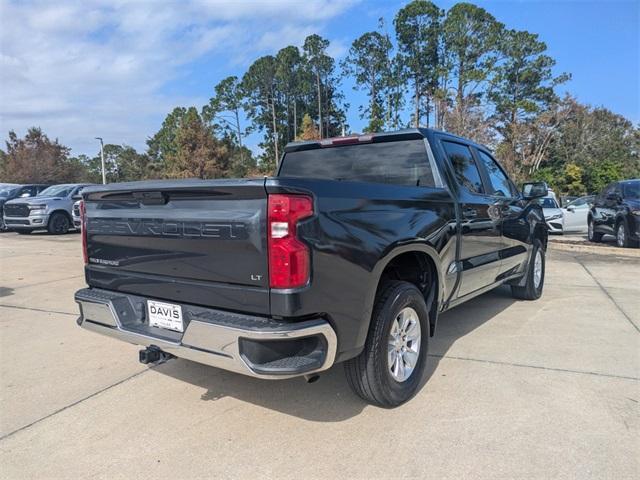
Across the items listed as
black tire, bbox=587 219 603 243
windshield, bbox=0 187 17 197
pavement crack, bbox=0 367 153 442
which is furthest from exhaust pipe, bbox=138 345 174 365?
windshield, bbox=0 187 17 197

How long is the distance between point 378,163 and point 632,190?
9.35 m

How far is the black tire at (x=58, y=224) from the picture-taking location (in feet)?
52.2

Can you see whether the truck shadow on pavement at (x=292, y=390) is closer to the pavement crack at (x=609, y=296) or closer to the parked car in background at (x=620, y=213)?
the pavement crack at (x=609, y=296)

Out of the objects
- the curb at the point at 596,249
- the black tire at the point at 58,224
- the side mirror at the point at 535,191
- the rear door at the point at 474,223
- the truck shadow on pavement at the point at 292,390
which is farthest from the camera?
the black tire at the point at 58,224

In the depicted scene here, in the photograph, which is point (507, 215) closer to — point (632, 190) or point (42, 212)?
point (632, 190)

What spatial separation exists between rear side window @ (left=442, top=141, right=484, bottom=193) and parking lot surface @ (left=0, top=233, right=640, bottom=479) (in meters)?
1.53

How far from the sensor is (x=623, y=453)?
103 inches

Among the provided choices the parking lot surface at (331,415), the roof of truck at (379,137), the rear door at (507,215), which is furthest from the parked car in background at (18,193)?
the rear door at (507,215)

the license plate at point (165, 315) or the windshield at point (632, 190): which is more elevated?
the windshield at point (632, 190)

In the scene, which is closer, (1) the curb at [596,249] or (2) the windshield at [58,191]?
(1) the curb at [596,249]

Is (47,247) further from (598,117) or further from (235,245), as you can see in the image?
(598,117)

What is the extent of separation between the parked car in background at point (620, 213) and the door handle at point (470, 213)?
26.5 feet

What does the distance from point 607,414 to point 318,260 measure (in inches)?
88.6

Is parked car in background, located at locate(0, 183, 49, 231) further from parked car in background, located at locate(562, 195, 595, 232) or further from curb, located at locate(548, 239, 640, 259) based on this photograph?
parked car in background, located at locate(562, 195, 595, 232)
